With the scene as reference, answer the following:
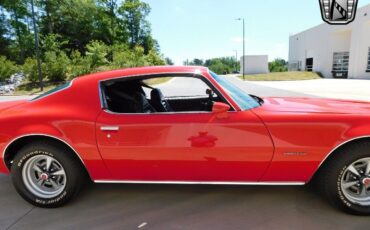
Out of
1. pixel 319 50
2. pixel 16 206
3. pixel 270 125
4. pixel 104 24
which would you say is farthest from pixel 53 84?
pixel 319 50

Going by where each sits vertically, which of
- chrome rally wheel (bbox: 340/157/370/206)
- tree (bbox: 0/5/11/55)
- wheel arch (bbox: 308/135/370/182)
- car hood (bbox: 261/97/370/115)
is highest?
tree (bbox: 0/5/11/55)

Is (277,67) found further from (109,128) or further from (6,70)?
(109,128)

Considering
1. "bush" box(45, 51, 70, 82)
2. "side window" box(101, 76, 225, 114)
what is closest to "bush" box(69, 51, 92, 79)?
"bush" box(45, 51, 70, 82)

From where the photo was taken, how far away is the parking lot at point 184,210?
2.54 metres

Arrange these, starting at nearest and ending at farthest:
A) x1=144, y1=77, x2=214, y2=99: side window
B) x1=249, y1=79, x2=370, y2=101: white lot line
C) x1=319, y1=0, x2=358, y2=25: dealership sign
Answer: x1=144, y1=77, x2=214, y2=99: side window < x1=319, y1=0, x2=358, y2=25: dealership sign < x1=249, y1=79, x2=370, y2=101: white lot line

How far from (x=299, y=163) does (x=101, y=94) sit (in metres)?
2.09

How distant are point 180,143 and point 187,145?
0.07 meters

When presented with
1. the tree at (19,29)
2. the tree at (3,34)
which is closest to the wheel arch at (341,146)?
the tree at (19,29)

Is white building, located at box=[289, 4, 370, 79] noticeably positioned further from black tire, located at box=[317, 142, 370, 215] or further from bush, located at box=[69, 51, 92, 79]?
black tire, located at box=[317, 142, 370, 215]

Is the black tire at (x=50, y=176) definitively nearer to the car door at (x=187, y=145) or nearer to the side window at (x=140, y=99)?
the car door at (x=187, y=145)

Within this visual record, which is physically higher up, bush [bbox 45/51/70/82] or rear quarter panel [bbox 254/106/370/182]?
bush [bbox 45/51/70/82]

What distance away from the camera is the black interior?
2.97 metres

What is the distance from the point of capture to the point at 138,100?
3295 millimetres

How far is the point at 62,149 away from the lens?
2.80 metres
